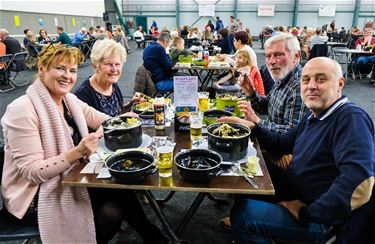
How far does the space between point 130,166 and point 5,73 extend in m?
6.31

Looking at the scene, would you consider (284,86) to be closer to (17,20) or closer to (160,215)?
(160,215)

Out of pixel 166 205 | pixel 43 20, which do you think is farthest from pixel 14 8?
pixel 166 205

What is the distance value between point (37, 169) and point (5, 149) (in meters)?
0.24

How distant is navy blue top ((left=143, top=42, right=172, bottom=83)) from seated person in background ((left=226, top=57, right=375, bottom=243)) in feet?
9.86

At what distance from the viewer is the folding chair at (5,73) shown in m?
5.68

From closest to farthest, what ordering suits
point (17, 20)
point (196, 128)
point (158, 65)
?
point (196, 128), point (158, 65), point (17, 20)

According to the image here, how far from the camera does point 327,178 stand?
130cm

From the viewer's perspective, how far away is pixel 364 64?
7.35 meters

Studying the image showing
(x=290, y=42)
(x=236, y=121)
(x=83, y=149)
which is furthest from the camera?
(x=290, y=42)

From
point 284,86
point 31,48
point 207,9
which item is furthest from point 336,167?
point 207,9

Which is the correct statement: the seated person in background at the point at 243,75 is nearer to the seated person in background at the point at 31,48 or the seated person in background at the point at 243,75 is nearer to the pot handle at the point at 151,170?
the pot handle at the point at 151,170

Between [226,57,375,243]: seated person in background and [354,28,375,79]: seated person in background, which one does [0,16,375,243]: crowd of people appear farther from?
[354,28,375,79]: seated person in background

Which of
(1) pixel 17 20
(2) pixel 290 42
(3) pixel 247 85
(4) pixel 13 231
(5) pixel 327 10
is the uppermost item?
(5) pixel 327 10

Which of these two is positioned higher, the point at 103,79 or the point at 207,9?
the point at 207,9
